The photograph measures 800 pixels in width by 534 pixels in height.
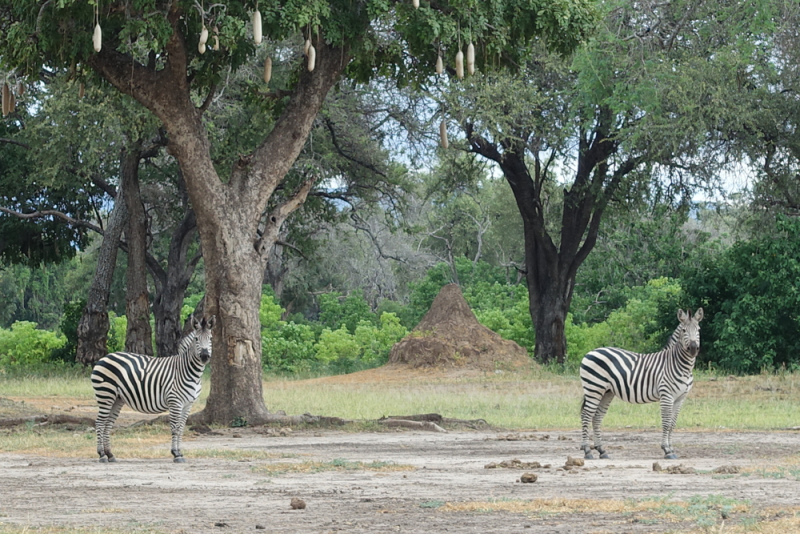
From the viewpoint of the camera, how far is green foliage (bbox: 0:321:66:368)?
4188 cm

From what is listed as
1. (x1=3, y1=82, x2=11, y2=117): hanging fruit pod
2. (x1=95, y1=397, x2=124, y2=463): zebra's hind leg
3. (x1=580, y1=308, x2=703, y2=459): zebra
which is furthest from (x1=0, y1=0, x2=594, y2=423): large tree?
(x1=580, y1=308, x2=703, y2=459): zebra

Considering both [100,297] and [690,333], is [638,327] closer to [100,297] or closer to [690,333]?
[100,297]

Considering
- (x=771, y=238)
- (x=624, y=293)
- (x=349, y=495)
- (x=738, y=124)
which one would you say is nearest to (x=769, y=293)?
(x=771, y=238)

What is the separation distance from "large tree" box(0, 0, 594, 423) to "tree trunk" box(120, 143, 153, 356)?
13.1 m

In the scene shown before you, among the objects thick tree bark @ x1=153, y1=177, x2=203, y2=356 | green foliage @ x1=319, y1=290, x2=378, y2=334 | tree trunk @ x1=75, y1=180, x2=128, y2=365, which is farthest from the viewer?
green foliage @ x1=319, y1=290, x2=378, y2=334

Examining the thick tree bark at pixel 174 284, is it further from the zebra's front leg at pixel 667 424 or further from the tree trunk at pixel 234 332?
the zebra's front leg at pixel 667 424

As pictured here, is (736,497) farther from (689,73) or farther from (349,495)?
(689,73)

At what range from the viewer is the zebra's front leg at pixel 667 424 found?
13208 millimetres

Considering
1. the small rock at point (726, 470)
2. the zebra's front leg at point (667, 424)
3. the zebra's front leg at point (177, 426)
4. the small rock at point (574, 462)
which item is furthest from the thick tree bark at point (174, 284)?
the small rock at point (726, 470)

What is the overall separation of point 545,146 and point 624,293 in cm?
1317

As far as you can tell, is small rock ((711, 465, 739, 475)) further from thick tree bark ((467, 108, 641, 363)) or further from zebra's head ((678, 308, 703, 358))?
thick tree bark ((467, 108, 641, 363))

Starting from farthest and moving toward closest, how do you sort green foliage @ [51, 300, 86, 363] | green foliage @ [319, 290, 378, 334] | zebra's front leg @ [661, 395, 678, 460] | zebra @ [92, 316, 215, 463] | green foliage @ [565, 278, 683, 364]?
green foliage @ [319, 290, 378, 334], green foliage @ [51, 300, 86, 363], green foliage @ [565, 278, 683, 364], zebra @ [92, 316, 215, 463], zebra's front leg @ [661, 395, 678, 460]

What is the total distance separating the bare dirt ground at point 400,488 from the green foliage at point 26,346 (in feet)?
90.6

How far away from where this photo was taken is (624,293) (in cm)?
4609
